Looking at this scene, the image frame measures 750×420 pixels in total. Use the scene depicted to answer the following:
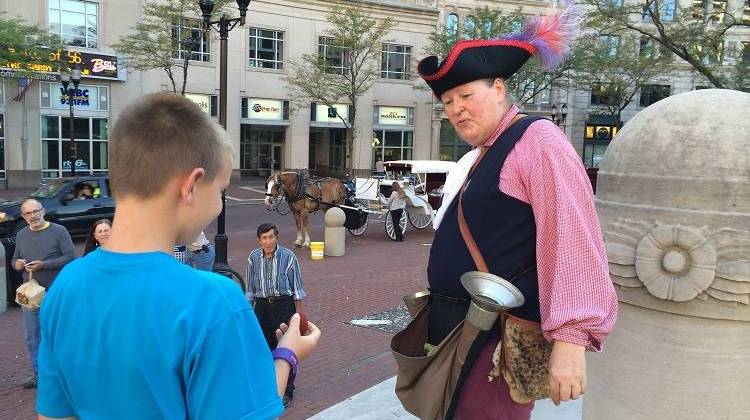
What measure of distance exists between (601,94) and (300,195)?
31294 millimetres

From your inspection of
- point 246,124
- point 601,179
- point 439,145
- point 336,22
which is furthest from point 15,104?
point 601,179

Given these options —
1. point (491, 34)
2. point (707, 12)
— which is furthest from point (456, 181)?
point (491, 34)

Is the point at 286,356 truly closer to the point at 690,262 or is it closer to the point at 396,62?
the point at 690,262

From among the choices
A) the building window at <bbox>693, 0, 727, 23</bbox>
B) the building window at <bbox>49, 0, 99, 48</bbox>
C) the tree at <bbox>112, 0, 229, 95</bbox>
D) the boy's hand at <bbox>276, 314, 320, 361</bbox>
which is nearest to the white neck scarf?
the boy's hand at <bbox>276, 314, 320, 361</bbox>

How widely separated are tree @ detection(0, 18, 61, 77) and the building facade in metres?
2.09

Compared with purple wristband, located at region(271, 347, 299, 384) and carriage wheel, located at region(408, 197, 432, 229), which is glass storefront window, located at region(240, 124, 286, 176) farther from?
purple wristband, located at region(271, 347, 299, 384)

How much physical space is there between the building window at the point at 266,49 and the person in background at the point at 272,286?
29.6 metres

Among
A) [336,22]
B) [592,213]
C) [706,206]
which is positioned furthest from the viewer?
[336,22]

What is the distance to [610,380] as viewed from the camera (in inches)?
121

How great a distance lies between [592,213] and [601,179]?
1.29 meters

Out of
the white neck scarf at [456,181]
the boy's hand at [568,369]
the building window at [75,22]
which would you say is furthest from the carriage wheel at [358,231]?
the building window at [75,22]

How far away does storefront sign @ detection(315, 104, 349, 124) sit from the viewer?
35.8 m

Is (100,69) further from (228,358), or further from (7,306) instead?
(228,358)

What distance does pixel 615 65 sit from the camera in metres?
34.5
